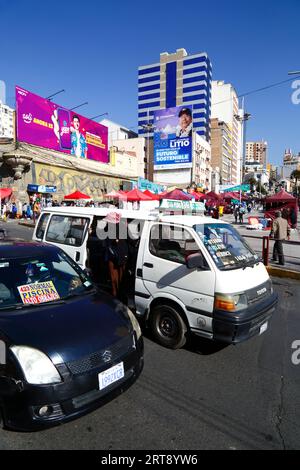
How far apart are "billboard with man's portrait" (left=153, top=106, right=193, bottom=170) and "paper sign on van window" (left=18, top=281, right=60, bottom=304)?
5500 centimetres

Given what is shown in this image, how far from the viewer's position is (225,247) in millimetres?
4508

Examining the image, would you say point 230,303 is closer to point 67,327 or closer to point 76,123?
point 67,327

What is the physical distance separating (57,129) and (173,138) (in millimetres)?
28707

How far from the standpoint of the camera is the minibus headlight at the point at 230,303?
3773 mm

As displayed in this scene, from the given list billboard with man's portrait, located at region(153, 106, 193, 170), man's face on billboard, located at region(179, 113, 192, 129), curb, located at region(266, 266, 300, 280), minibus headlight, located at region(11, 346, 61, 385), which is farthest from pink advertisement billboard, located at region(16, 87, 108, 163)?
minibus headlight, located at region(11, 346, 61, 385)

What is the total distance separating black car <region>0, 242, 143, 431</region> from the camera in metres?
2.42

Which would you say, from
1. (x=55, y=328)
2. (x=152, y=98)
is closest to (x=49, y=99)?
(x=55, y=328)

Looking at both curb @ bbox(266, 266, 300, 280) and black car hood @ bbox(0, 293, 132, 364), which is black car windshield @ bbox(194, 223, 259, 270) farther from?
curb @ bbox(266, 266, 300, 280)

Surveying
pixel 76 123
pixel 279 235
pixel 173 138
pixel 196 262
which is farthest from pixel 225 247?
pixel 173 138

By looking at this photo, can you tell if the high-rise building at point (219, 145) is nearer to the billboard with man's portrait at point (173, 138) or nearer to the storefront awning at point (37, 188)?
the billboard with man's portrait at point (173, 138)

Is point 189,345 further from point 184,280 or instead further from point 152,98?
point 152,98

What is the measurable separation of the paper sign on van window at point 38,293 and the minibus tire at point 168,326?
163cm

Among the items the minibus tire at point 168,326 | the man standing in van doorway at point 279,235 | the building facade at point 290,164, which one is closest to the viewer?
the minibus tire at point 168,326

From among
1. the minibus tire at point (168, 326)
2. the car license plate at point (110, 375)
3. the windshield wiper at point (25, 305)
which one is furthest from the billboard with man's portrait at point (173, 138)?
the car license plate at point (110, 375)
